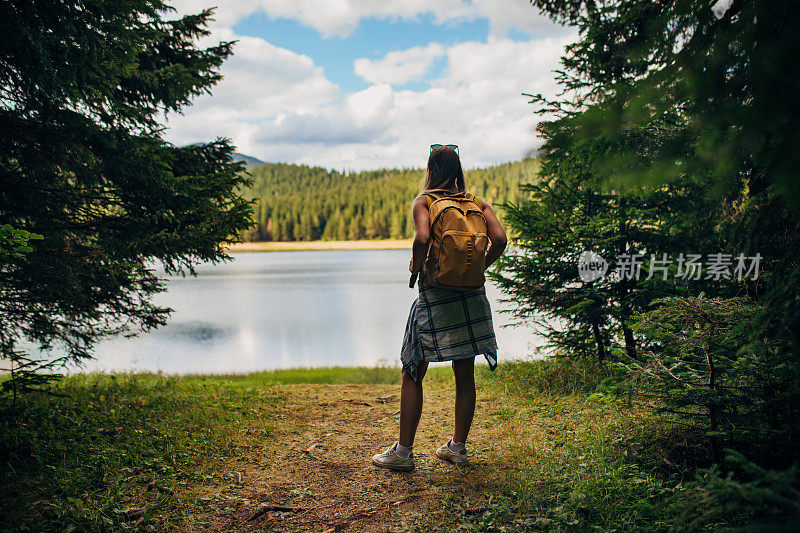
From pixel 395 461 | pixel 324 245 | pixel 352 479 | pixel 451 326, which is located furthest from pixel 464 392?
pixel 324 245

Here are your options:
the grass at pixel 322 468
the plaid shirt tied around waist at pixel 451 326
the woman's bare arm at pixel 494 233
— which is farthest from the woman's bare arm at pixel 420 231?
the grass at pixel 322 468

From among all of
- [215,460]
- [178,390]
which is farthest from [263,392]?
[215,460]

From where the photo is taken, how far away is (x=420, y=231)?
315 cm

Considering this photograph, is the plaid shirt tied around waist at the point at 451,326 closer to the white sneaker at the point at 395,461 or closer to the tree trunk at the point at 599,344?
the white sneaker at the point at 395,461

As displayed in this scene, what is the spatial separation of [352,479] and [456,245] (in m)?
1.87

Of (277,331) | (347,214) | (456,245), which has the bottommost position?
(277,331)

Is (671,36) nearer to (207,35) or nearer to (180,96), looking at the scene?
(180,96)

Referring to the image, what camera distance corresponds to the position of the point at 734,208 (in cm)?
351

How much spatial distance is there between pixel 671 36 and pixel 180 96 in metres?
6.43

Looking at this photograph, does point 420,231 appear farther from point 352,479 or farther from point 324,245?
point 324,245

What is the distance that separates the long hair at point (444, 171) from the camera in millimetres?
3371

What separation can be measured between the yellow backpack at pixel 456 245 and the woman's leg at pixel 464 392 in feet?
1.85

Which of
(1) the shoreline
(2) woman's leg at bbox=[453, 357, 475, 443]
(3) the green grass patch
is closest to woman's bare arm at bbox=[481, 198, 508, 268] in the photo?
(2) woman's leg at bbox=[453, 357, 475, 443]

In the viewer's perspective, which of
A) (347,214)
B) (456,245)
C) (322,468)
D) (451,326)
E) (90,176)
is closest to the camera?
(456,245)
